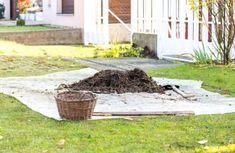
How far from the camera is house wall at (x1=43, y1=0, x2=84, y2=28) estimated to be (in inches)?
777

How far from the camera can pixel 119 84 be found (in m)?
8.91

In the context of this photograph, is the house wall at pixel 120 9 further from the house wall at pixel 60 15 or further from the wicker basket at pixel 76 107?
the wicker basket at pixel 76 107

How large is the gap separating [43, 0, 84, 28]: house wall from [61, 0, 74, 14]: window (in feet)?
0.52

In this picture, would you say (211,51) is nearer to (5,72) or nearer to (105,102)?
(5,72)

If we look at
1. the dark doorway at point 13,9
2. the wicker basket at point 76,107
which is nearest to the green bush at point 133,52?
the wicker basket at point 76,107

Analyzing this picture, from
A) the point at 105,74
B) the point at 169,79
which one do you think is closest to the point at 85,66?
the point at 169,79

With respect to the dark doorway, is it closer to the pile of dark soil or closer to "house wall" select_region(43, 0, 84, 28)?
"house wall" select_region(43, 0, 84, 28)

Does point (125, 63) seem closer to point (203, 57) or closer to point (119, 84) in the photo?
point (203, 57)

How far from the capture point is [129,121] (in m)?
6.77

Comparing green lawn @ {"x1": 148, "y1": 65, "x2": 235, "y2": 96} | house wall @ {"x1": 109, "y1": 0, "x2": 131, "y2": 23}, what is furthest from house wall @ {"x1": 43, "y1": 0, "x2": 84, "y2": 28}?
green lawn @ {"x1": 148, "y1": 65, "x2": 235, "y2": 96}

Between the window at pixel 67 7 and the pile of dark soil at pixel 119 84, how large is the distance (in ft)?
41.3

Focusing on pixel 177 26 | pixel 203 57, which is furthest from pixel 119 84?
pixel 177 26

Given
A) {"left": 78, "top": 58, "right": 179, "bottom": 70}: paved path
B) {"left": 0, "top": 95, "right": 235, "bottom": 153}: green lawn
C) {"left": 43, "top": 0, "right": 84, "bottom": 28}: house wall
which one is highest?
{"left": 43, "top": 0, "right": 84, "bottom": 28}: house wall

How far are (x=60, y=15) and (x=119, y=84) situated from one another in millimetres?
13202
